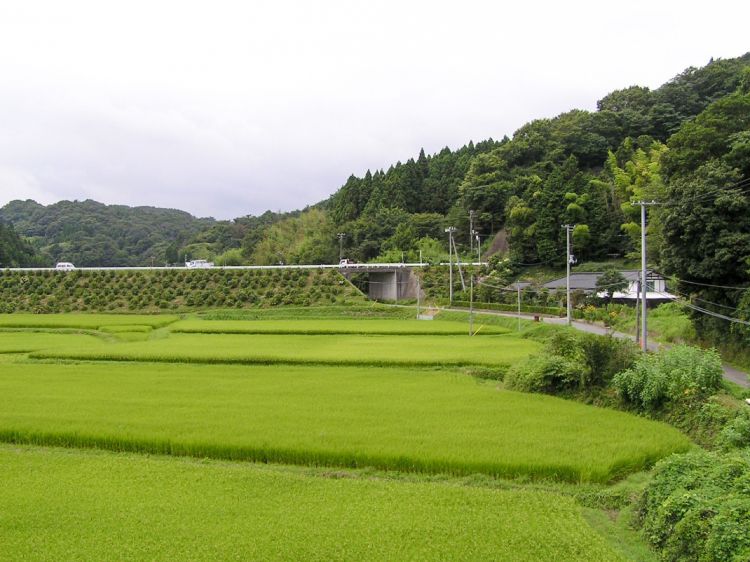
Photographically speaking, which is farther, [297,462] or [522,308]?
[522,308]

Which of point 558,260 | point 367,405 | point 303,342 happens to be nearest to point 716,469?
point 367,405

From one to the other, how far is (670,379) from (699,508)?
783 centimetres

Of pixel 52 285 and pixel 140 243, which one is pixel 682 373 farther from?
pixel 140 243

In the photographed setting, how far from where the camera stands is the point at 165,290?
50344 mm

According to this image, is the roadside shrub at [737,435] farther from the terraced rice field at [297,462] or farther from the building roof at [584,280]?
the building roof at [584,280]

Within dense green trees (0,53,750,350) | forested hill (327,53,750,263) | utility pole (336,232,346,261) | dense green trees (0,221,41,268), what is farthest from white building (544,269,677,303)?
dense green trees (0,221,41,268)

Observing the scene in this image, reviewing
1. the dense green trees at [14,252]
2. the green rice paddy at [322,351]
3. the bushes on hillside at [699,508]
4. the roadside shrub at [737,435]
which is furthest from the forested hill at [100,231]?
the bushes on hillside at [699,508]

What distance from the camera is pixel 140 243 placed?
118m

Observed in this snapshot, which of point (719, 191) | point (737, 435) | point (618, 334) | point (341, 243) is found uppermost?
point (719, 191)

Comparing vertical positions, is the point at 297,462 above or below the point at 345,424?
below

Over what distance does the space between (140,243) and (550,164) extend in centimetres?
8949

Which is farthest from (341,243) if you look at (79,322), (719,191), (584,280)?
(719,191)

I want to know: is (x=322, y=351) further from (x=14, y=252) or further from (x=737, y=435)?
(x=14, y=252)

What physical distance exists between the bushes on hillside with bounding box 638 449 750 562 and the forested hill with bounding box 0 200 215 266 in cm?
9951
